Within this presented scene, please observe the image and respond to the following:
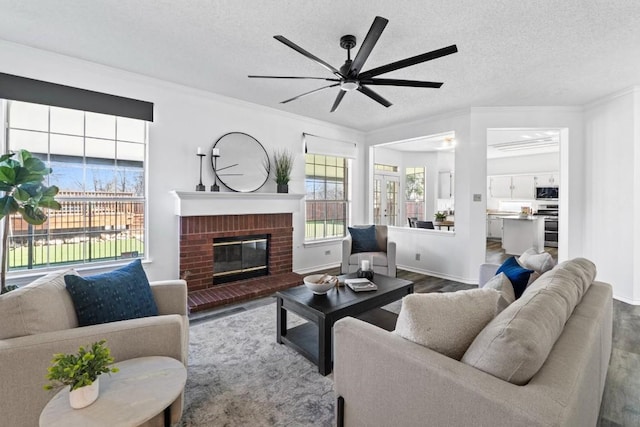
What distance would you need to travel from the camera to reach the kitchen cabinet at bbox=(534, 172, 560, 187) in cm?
817

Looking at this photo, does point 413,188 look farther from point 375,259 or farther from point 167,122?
point 167,122

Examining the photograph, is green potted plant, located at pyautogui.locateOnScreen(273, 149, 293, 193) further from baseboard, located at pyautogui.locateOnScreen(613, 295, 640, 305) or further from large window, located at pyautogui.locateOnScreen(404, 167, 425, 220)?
baseboard, located at pyautogui.locateOnScreen(613, 295, 640, 305)

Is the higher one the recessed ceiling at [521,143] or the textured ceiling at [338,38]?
the recessed ceiling at [521,143]

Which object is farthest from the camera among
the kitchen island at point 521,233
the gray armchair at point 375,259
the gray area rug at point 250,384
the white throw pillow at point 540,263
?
the kitchen island at point 521,233

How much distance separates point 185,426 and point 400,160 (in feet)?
24.8

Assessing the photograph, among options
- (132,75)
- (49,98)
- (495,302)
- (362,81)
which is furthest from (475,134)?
(49,98)

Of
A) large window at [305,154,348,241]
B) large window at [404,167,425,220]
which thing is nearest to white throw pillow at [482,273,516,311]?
large window at [305,154,348,241]

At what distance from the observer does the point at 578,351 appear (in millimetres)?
1096

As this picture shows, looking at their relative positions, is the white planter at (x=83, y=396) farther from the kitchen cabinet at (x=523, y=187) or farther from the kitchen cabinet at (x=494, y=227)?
the kitchen cabinet at (x=523, y=187)

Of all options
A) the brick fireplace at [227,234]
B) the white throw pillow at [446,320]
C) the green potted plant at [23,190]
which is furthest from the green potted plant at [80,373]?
the brick fireplace at [227,234]

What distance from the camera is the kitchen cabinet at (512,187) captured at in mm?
8562

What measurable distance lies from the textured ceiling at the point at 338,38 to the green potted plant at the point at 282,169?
1.14 meters

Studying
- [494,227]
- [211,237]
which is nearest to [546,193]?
[494,227]

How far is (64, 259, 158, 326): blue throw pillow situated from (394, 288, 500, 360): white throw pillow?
5.01 ft
